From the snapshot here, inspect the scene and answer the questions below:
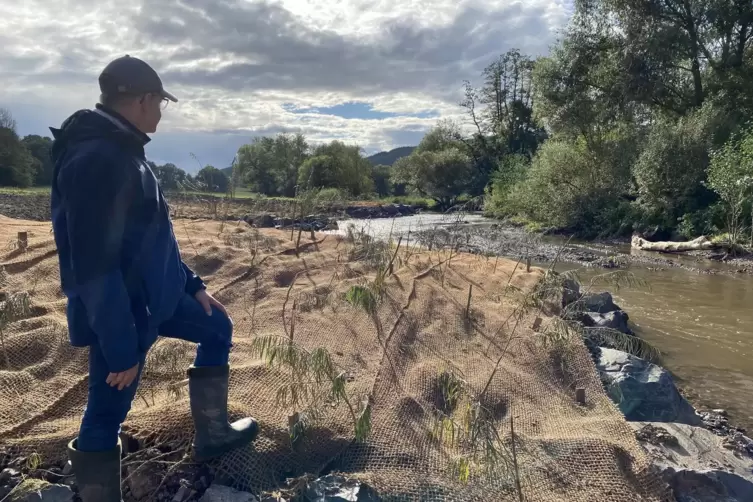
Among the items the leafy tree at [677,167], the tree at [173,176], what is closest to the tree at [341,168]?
the leafy tree at [677,167]

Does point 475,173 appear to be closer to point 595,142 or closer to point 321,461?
point 595,142

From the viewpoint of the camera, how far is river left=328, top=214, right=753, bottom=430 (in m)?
6.32

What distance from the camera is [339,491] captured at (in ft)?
9.68

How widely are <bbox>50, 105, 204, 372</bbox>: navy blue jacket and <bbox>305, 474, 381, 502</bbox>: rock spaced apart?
1.15 meters

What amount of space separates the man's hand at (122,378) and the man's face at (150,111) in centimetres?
108

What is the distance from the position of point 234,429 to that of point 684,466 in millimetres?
2927

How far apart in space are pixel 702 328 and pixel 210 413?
26.9 feet

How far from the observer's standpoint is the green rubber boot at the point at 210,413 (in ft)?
9.90

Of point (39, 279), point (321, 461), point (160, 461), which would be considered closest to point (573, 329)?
point (321, 461)

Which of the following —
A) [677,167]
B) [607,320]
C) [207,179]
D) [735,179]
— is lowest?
[607,320]

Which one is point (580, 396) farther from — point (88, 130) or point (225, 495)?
point (88, 130)

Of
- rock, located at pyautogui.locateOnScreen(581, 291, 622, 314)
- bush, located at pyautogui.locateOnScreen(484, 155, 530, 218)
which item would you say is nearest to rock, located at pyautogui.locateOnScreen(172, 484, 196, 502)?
rock, located at pyautogui.locateOnScreen(581, 291, 622, 314)

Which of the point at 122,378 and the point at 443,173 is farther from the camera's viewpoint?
the point at 443,173

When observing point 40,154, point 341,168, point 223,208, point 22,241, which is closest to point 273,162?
point 341,168
